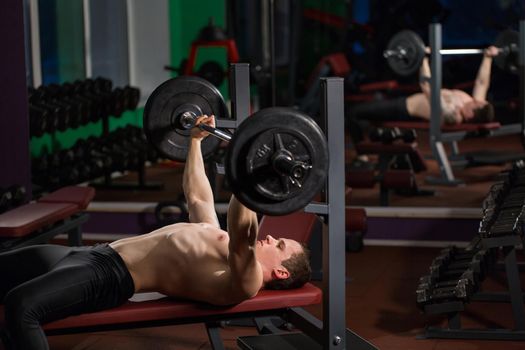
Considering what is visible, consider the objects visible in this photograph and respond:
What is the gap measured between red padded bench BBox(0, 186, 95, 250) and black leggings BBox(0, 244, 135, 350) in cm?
85

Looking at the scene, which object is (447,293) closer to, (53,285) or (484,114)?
(53,285)

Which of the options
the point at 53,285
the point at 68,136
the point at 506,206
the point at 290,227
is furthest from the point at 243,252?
the point at 68,136

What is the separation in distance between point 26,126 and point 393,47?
219cm

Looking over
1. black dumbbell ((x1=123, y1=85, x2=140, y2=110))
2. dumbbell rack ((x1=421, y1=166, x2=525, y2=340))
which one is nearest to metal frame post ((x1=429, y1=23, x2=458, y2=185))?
black dumbbell ((x1=123, y1=85, x2=140, y2=110))

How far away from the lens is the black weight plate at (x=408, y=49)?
19.4ft

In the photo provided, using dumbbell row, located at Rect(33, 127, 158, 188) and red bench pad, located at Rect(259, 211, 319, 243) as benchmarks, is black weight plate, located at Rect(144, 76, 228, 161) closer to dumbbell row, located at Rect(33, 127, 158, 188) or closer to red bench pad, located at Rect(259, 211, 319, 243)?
red bench pad, located at Rect(259, 211, 319, 243)

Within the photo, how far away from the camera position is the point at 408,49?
5.93 m

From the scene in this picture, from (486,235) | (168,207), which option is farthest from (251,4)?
(486,235)

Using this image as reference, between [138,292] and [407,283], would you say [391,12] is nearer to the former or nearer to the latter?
[407,283]

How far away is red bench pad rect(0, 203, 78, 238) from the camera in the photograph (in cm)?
395

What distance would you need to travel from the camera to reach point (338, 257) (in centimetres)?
300

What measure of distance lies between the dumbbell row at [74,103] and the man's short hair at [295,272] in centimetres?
266

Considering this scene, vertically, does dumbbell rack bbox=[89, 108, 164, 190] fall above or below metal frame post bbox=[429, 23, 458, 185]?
below

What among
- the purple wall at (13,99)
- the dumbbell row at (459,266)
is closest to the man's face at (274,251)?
the dumbbell row at (459,266)
